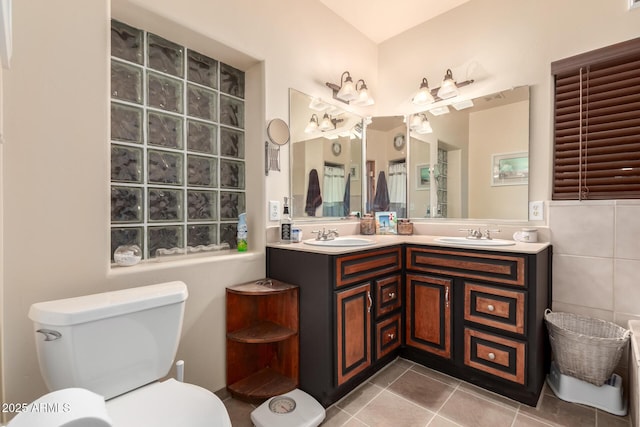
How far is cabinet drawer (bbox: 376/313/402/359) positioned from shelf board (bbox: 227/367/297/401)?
593 mm

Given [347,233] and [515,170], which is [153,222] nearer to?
[347,233]

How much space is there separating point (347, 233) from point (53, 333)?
199cm

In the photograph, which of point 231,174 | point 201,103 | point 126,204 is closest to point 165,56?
point 201,103

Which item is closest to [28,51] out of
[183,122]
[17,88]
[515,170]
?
A: [17,88]

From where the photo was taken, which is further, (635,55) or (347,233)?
(347,233)

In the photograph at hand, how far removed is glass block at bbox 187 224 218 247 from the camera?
188 centimetres

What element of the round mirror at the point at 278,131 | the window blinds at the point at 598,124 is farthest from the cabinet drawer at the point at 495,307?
the round mirror at the point at 278,131

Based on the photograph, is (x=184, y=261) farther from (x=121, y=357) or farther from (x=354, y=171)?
(x=354, y=171)

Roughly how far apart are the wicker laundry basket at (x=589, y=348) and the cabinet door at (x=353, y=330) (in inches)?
42.5

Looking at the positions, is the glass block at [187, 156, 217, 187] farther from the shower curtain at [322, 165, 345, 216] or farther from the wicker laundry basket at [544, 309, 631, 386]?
the wicker laundry basket at [544, 309, 631, 386]

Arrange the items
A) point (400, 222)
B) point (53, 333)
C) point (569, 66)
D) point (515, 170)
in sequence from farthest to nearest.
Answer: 1. point (400, 222)
2. point (515, 170)
3. point (569, 66)
4. point (53, 333)

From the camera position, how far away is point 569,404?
1.71m

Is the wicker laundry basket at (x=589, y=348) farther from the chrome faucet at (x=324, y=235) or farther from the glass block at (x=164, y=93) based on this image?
the glass block at (x=164, y=93)

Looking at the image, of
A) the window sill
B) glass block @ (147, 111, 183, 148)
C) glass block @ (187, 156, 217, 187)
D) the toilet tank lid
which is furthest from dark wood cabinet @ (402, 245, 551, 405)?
glass block @ (147, 111, 183, 148)
